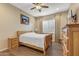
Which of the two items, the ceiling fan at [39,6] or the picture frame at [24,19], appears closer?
the ceiling fan at [39,6]

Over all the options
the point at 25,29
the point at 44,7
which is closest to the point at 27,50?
the point at 25,29

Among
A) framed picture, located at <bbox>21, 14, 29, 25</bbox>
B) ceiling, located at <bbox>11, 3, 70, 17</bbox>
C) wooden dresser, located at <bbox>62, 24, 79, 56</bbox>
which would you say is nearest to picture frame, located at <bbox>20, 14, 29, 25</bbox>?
framed picture, located at <bbox>21, 14, 29, 25</bbox>

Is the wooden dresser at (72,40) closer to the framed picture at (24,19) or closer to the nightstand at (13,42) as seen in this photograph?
the framed picture at (24,19)

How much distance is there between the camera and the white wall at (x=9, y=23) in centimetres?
223

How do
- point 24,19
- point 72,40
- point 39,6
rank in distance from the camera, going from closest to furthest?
1. point 72,40
2. point 39,6
3. point 24,19

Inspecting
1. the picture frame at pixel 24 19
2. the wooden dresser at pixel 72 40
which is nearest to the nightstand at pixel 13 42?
the picture frame at pixel 24 19

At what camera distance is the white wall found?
223 cm

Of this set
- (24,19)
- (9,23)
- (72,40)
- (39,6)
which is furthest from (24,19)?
(72,40)

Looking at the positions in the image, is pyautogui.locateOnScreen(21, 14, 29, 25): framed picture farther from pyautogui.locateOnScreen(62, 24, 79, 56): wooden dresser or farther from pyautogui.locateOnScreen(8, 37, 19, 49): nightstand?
pyautogui.locateOnScreen(62, 24, 79, 56): wooden dresser

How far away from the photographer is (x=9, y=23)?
2350 mm

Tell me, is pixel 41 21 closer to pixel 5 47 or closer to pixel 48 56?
pixel 48 56

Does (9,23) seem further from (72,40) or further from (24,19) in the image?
(72,40)

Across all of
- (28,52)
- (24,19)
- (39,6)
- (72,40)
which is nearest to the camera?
(72,40)

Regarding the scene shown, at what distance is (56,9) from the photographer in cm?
224
